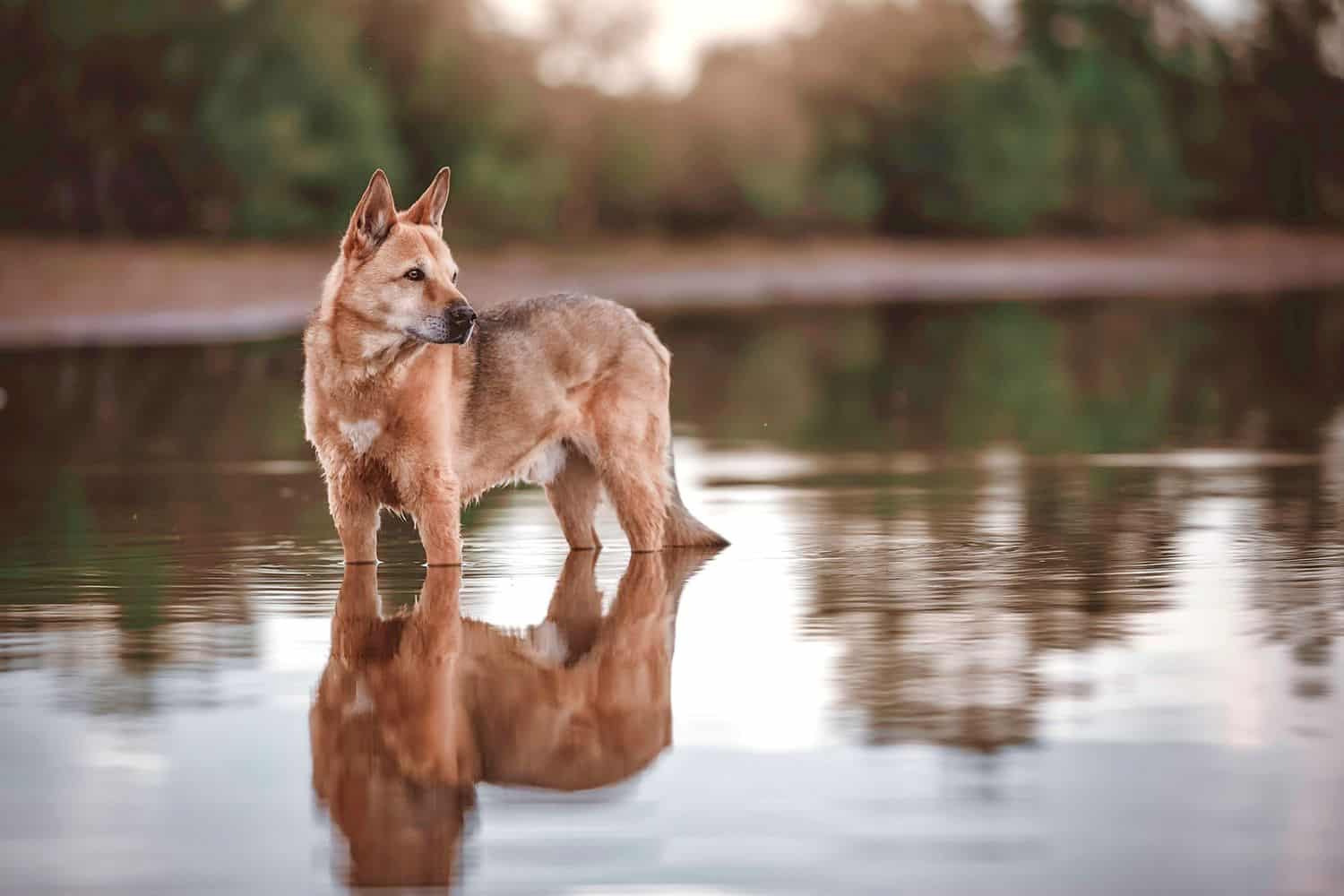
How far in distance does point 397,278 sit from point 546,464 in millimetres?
1509

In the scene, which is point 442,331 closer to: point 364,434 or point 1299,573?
point 364,434

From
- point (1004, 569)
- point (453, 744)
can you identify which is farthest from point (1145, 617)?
point (453, 744)

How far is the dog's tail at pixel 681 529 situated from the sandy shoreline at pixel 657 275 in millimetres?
26375

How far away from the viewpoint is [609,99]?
269 ft

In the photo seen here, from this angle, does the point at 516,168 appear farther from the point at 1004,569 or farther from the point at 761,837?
the point at 761,837

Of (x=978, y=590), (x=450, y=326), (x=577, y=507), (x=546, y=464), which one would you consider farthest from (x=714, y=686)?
(x=577, y=507)

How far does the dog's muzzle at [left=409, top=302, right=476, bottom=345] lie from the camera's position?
11.7 meters

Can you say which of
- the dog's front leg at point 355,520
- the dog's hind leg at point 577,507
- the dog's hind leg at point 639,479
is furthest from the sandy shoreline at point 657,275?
the dog's front leg at point 355,520

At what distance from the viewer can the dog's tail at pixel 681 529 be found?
13.1 meters

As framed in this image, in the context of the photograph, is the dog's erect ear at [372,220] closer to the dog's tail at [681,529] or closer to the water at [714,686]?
the water at [714,686]

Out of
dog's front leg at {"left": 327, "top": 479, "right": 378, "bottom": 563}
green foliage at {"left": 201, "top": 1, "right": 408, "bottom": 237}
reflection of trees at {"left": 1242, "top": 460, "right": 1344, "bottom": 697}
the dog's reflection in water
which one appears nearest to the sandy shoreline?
green foliage at {"left": 201, "top": 1, "right": 408, "bottom": 237}

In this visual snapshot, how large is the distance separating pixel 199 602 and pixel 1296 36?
10103 centimetres

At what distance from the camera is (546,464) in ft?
42.3

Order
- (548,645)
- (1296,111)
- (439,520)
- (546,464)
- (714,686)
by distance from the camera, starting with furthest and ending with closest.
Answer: (1296,111) → (546,464) → (439,520) → (548,645) → (714,686)
